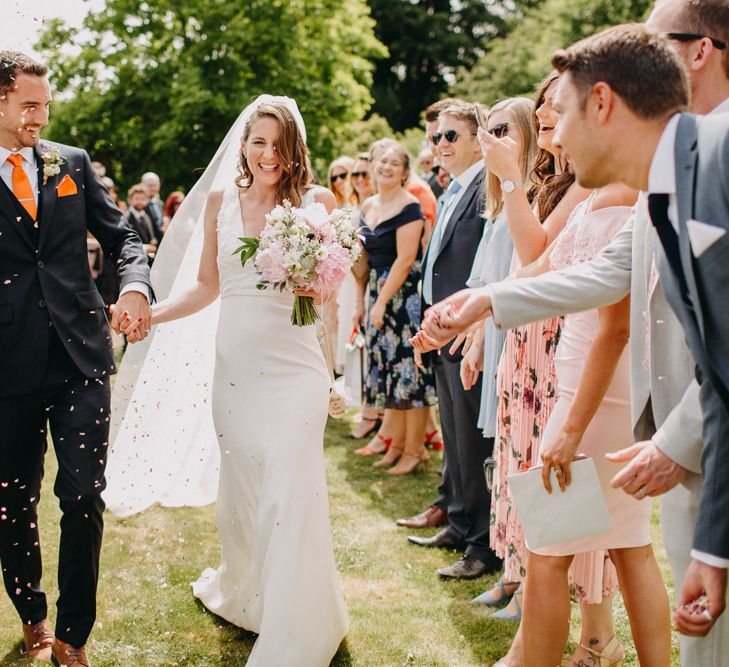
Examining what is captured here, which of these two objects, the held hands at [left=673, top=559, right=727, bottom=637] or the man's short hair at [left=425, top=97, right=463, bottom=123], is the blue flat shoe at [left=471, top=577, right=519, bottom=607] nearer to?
the held hands at [left=673, top=559, right=727, bottom=637]

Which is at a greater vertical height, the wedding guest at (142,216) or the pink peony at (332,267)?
the pink peony at (332,267)

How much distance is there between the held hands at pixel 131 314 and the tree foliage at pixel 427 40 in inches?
1393

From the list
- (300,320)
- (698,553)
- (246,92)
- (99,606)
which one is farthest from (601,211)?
(246,92)

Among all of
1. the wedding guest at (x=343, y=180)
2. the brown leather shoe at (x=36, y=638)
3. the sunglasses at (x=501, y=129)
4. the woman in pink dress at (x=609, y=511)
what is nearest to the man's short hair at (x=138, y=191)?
the wedding guest at (x=343, y=180)

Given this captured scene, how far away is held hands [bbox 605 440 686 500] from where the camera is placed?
6.60ft

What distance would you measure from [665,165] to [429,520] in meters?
4.21

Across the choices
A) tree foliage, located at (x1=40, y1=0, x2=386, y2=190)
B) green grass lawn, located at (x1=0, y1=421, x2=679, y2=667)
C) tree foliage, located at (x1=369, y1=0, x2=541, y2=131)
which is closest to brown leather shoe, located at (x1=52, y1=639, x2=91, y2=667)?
green grass lawn, located at (x1=0, y1=421, x2=679, y2=667)

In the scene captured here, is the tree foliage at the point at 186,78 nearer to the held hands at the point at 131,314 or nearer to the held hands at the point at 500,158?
→ the held hands at the point at 131,314

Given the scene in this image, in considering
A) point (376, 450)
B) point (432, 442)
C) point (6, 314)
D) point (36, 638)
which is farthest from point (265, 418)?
point (432, 442)

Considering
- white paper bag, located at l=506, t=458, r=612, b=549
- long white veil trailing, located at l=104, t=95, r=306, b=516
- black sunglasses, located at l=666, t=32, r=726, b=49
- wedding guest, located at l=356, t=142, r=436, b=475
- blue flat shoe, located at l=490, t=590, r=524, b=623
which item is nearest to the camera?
black sunglasses, located at l=666, t=32, r=726, b=49

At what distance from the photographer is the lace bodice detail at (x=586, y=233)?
2.80m

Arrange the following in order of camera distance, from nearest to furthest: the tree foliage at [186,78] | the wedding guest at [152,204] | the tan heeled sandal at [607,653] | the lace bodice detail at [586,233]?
the lace bodice detail at [586,233] < the tan heeled sandal at [607,653] < the wedding guest at [152,204] < the tree foliage at [186,78]

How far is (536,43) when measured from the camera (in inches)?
1294

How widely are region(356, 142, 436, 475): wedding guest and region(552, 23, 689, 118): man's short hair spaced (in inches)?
194
